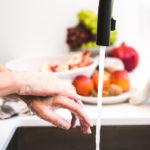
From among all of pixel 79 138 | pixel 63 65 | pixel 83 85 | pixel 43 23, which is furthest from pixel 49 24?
pixel 79 138

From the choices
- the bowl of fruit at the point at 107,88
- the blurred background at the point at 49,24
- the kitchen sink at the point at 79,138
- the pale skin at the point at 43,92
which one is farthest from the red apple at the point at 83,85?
the blurred background at the point at 49,24

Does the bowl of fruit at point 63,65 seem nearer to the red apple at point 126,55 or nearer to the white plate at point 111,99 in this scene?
the white plate at point 111,99

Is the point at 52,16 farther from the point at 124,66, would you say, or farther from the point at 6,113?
the point at 6,113

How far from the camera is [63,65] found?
116cm

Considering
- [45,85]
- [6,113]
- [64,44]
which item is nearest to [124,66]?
[64,44]

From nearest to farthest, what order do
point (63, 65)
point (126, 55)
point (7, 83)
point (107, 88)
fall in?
point (7, 83)
point (107, 88)
point (63, 65)
point (126, 55)

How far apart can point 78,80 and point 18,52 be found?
58 cm

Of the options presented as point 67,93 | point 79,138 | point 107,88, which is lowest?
point 79,138

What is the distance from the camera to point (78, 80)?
0.98 meters

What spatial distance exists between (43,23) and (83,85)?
57 cm

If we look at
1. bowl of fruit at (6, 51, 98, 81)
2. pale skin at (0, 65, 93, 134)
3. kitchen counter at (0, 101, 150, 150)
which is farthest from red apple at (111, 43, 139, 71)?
pale skin at (0, 65, 93, 134)

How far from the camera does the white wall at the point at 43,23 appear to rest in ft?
4.63

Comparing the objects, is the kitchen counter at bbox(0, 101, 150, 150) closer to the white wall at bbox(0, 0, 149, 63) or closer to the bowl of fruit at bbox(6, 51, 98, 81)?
the bowl of fruit at bbox(6, 51, 98, 81)

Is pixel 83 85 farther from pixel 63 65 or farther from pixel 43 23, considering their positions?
pixel 43 23
